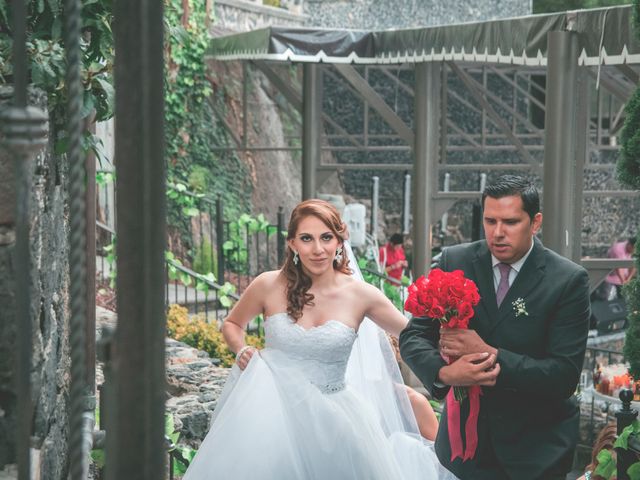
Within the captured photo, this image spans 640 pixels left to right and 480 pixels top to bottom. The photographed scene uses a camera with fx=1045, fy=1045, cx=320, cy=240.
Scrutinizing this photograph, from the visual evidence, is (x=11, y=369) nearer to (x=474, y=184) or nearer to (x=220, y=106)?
(x=220, y=106)

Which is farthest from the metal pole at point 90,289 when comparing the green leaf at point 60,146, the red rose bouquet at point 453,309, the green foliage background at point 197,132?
the green foliage background at point 197,132

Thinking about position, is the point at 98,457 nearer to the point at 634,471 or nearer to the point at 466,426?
the point at 466,426

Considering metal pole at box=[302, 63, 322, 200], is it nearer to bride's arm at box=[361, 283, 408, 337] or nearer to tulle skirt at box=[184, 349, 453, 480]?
bride's arm at box=[361, 283, 408, 337]

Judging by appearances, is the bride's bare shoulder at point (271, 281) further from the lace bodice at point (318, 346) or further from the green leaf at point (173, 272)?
the green leaf at point (173, 272)

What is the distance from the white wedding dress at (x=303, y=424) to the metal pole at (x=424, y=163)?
17.5 feet

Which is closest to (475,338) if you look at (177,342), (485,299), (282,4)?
(485,299)

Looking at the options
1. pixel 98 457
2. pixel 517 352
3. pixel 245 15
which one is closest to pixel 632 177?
pixel 517 352

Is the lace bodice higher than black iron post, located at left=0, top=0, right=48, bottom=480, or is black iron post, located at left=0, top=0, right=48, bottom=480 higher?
black iron post, located at left=0, top=0, right=48, bottom=480

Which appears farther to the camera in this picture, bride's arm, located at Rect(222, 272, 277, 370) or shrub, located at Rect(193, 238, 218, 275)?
shrub, located at Rect(193, 238, 218, 275)

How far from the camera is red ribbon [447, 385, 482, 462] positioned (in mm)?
3332

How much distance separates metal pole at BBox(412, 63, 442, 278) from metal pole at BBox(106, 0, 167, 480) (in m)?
8.64

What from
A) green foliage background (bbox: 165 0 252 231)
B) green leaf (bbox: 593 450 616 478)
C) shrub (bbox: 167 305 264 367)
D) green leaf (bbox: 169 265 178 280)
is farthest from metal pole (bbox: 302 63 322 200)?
green leaf (bbox: 593 450 616 478)

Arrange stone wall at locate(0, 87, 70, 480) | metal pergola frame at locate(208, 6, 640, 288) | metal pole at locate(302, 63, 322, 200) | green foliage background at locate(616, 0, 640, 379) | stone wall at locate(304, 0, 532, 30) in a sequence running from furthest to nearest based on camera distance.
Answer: stone wall at locate(304, 0, 532, 30), metal pole at locate(302, 63, 322, 200), metal pergola frame at locate(208, 6, 640, 288), green foliage background at locate(616, 0, 640, 379), stone wall at locate(0, 87, 70, 480)

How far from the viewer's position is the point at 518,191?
338 cm
